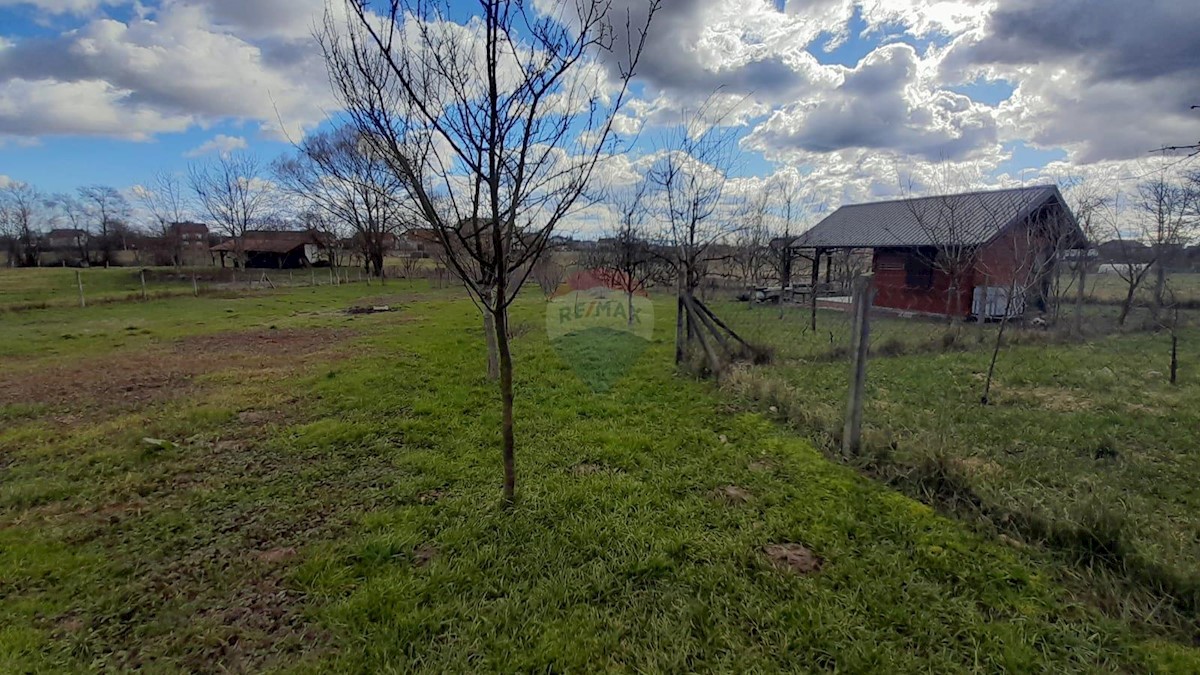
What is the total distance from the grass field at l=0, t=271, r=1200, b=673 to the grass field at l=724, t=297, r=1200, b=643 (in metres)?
0.22

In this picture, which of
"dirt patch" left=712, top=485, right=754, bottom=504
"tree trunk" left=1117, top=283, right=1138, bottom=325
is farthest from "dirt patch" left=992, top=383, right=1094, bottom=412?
"tree trunk" left=1117, top=283, right=1138, bottom=325

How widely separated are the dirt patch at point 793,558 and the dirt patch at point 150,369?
6754 mm

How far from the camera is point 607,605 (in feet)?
7.32

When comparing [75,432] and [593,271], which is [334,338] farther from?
[593,271]

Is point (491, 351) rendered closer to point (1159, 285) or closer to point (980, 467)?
point (980, 467)

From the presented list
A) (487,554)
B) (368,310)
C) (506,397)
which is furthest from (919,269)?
(368,310)

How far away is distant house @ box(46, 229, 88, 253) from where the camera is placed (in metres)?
37.8

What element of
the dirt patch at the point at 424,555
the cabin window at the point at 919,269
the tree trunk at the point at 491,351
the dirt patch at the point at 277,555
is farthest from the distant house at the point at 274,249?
the dirt patch at the point at 424,555

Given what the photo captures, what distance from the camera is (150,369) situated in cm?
715

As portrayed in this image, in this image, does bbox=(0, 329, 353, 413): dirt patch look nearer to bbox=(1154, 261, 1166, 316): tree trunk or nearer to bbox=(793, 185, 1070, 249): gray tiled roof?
bbox=(793, 185, 1070, 249): gray tiled roof

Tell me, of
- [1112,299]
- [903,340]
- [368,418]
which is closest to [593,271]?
[903,340]

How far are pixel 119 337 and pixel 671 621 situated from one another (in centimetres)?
1341

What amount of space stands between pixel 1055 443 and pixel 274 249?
4903cm

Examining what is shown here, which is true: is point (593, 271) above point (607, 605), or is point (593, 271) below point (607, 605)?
above
